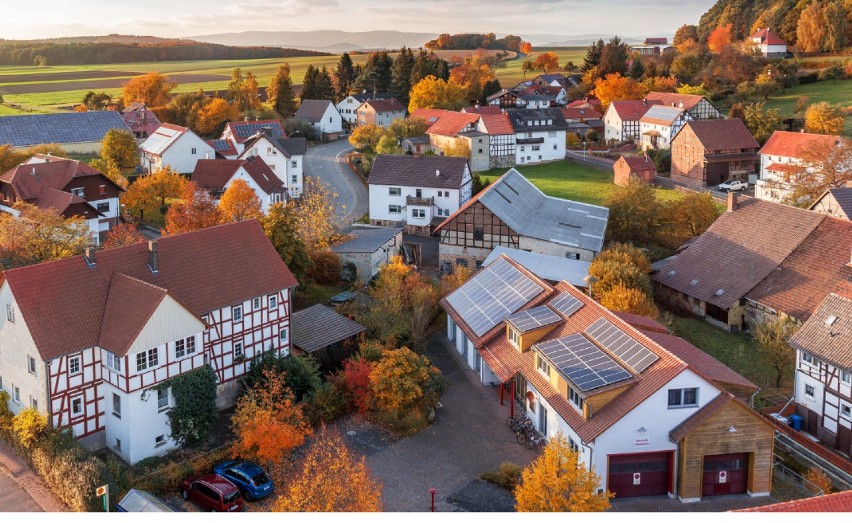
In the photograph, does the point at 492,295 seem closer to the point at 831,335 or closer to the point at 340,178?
the point at 831,335

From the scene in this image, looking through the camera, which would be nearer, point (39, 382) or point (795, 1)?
point (39, 382)

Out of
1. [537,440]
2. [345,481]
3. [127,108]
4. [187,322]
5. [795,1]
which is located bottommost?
[537,440]

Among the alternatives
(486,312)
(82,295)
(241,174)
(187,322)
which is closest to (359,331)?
(486,312)

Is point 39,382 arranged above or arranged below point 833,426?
above

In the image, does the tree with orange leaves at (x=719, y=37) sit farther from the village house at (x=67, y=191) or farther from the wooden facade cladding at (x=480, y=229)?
the village house at (x=67, y=191)

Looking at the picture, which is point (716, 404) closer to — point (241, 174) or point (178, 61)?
point (241, 174)

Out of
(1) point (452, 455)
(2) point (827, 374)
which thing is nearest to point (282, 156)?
(1) point (452, 455)
